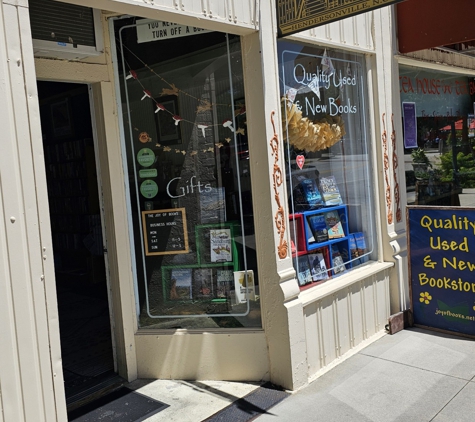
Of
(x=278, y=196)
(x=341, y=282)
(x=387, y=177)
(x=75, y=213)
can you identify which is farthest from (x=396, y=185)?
(x=75, y=213)

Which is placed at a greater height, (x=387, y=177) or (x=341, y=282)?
(x=387, y=177)

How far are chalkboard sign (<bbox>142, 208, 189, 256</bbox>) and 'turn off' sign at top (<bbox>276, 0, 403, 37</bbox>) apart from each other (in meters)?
1.81

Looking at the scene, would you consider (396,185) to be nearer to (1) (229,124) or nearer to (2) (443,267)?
(2) (443,267)

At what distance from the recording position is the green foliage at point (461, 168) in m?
7.84

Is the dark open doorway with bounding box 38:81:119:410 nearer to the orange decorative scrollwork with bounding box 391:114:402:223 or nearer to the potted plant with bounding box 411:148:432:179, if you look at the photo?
the orange decorative scrollwork with bounding box 391:114:402:223

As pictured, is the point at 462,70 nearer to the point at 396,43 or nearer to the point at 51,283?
the point at 396,43

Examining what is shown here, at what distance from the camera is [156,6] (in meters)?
3.66

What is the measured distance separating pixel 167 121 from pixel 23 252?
2.24 m

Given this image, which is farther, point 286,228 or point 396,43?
point 396,43

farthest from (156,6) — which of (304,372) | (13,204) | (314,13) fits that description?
(304,372)

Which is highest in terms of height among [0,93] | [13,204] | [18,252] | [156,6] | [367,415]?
[156,6]

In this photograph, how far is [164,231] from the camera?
4.85m

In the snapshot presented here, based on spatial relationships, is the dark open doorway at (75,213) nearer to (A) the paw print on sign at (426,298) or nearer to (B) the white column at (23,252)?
(B) the white column at (23,252)

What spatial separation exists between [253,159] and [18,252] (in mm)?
2282
